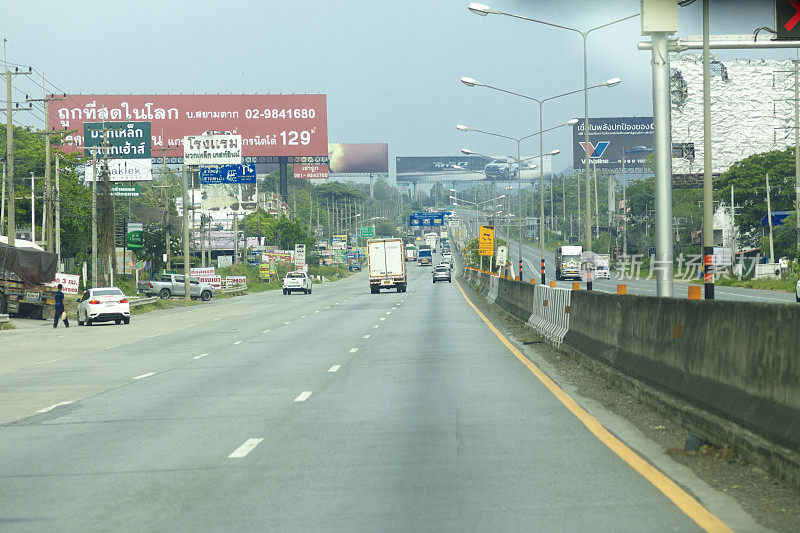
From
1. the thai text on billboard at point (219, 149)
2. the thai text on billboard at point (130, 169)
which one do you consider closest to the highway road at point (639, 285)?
the thai text on billboard at point (219, 149)

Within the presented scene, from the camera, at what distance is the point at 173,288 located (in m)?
73.5

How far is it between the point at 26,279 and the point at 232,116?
244 ft

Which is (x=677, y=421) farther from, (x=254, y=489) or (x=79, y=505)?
(x=79, y=505)

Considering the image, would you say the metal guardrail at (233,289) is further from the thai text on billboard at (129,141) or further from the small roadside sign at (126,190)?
the thai text on billboard at (129,141)

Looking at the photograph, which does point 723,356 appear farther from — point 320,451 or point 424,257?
point 424,257

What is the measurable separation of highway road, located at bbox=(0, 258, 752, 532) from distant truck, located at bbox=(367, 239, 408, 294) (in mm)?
48287

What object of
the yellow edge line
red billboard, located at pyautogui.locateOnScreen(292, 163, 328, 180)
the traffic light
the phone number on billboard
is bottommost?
the yellow edge line

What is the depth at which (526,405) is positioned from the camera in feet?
45.9

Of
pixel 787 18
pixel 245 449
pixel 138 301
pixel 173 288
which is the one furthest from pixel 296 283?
pixel 787 18

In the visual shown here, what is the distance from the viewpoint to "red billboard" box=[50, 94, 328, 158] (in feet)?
391

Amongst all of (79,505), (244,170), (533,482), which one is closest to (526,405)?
(533,482)

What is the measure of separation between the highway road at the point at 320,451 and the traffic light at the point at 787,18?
10.4 feet

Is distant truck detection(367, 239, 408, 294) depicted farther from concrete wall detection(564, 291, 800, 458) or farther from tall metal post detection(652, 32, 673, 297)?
concrete wall detection(564, 291, 800, 458)

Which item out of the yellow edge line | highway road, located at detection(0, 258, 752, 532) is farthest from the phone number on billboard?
the yellow edge line
